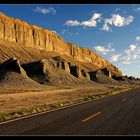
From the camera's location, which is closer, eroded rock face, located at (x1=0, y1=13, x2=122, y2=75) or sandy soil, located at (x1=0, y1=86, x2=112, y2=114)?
sandy soil, located at (x1=0, y1=86, x2=112, y2=114)

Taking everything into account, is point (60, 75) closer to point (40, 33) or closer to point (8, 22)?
point (8, 22)

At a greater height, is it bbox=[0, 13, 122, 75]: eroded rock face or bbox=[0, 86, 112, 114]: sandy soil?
bbox=[0, 13, 122, 75]: eroded rock face

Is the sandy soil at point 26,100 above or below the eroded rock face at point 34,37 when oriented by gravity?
below

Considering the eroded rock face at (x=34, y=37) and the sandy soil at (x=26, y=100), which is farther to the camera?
the eroded rock face at (x=34, y=37)

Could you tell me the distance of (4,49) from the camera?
321 feet

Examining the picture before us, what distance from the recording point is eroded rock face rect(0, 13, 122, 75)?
4854 inches

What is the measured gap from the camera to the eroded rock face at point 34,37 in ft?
404

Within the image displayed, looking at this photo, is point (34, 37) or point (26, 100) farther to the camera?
point (34, 37)

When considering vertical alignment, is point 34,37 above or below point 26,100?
above

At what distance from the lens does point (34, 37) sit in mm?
141000
